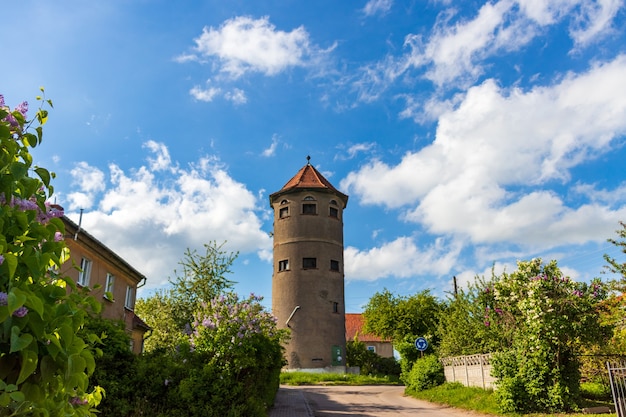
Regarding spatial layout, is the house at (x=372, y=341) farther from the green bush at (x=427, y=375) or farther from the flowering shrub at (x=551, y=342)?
the flowering shrub at (x=551, y=342)

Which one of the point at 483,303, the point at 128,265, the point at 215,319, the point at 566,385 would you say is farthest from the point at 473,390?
the point at 128,265

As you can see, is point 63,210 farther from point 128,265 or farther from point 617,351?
point 617,351

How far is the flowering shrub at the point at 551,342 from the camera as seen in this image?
49.1 feet

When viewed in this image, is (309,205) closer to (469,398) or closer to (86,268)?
(86,268)

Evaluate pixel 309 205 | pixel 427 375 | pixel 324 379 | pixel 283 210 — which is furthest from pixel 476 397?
pixel 283 210

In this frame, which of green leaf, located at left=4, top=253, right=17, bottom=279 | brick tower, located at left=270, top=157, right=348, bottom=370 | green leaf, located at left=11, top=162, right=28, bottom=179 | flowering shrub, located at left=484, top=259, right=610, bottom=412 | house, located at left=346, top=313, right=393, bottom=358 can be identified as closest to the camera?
green leaf, located at left=4, top=253, right=17, bottom=279

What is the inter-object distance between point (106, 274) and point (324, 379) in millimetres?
19239

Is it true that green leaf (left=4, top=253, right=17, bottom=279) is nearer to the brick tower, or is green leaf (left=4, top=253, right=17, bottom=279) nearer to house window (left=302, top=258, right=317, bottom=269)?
the brick tower

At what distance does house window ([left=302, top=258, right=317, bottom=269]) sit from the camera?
39.8 metres

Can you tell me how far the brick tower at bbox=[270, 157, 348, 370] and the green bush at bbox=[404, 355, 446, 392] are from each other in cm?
1342

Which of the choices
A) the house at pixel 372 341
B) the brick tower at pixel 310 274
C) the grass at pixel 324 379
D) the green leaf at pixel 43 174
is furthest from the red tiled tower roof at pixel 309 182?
A: the green leaf at pixel 43 174

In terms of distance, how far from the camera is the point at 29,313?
207 cm

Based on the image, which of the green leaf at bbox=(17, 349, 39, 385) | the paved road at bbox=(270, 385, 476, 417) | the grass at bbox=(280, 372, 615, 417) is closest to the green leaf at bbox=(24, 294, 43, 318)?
the green leaf at bbox=(17, 349, 39, 385)

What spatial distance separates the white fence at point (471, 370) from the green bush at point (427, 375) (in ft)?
1.43
